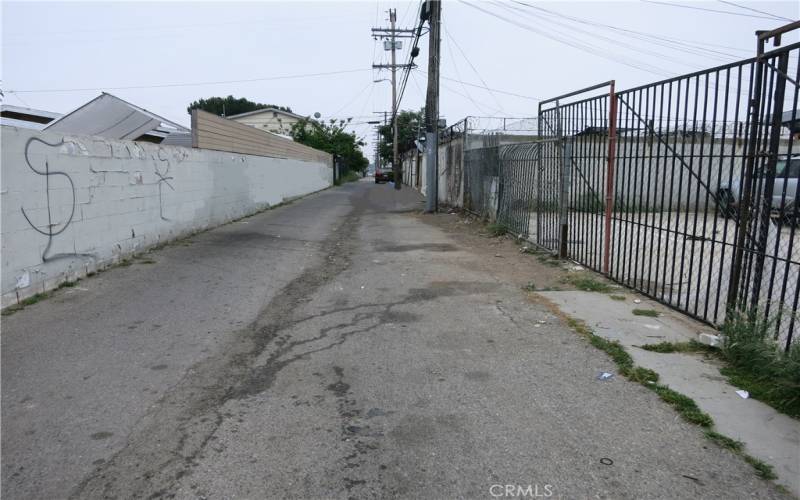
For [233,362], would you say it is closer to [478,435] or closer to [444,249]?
[478,435]

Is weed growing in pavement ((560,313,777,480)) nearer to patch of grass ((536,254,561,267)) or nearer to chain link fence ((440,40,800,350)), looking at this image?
chain link fence ((440,40,800,350))

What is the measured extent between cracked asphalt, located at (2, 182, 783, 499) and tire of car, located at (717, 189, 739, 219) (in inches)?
73.1

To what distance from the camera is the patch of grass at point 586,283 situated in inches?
275

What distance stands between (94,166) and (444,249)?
6.39m

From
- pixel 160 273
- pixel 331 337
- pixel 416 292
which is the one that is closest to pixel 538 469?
pixel 331 337

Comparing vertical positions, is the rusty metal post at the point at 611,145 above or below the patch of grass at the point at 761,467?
above

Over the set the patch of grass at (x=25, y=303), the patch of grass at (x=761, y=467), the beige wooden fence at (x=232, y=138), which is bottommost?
the patch of grass at (x=761, y=467)

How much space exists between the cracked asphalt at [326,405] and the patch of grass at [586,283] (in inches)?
38.7

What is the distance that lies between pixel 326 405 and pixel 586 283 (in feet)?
15.0

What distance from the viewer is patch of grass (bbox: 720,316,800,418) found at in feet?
12.1

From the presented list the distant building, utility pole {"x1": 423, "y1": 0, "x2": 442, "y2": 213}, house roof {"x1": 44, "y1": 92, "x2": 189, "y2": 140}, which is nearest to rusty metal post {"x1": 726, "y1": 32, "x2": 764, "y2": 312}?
house roof {"x1": 44, "y1": 92, "x2": 189, "y2": 140}

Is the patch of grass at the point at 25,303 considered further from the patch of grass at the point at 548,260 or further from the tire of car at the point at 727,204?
the tire of car at the point at 727,204

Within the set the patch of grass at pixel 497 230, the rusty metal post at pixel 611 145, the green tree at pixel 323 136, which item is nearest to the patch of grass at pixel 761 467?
the rusty metal post at pixel 611 145

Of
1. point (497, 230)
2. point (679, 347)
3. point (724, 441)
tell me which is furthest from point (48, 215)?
point (497, 230)
